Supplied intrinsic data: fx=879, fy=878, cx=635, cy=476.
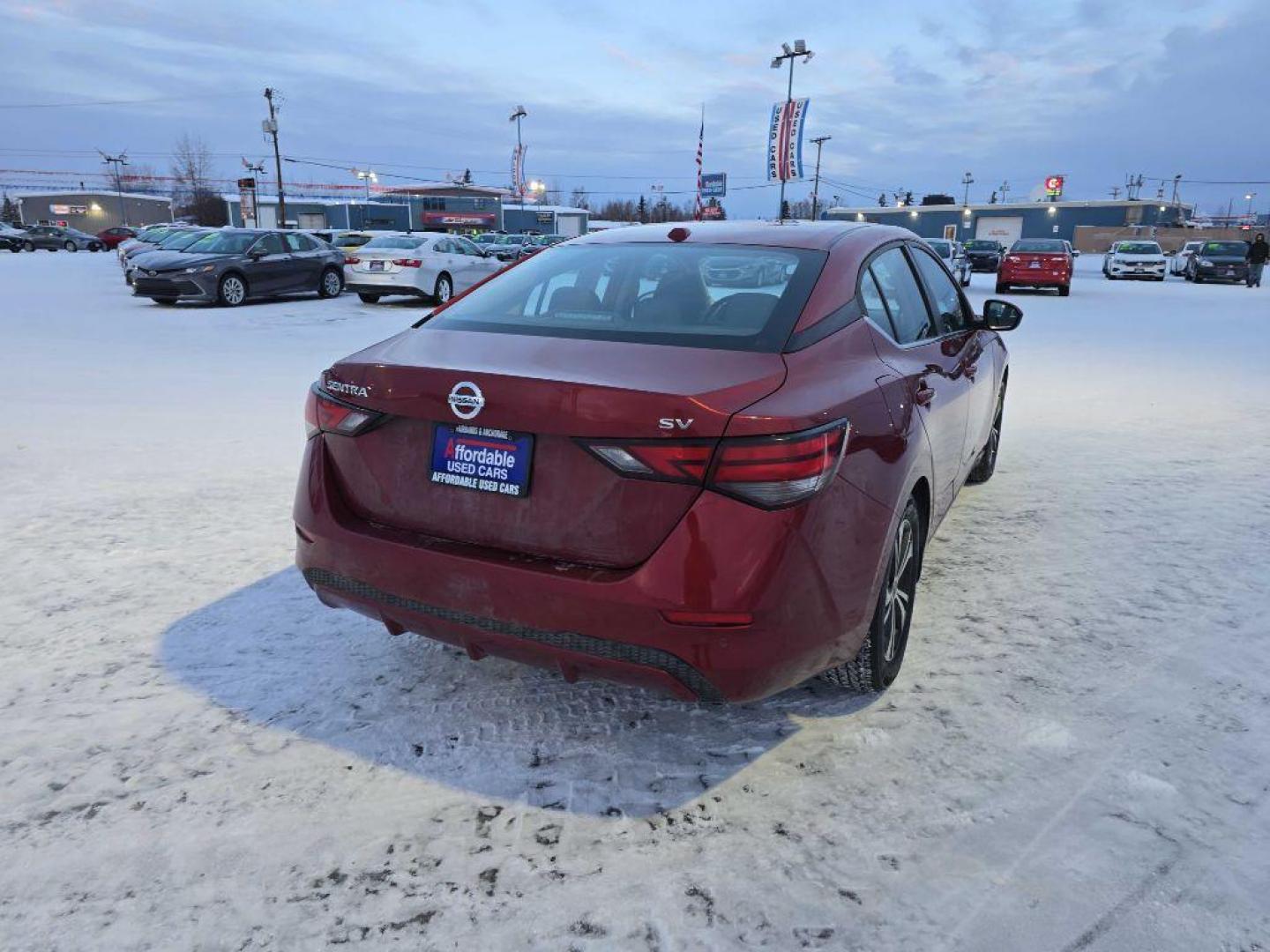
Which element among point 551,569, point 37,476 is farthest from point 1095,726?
point 37,476

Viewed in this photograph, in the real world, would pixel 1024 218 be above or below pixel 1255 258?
above

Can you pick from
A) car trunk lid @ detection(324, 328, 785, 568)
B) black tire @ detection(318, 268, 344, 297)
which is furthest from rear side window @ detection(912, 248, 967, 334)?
black tire @ detection(318, 268, 344, 297)

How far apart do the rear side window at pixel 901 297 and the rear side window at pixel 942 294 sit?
197mm

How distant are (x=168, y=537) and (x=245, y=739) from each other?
2.10 meters

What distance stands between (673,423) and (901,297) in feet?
5.87

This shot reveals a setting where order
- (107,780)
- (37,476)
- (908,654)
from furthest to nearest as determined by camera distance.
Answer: (37,476), (908,654), (107,780)

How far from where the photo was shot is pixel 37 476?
214 inches

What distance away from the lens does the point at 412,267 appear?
1758 centimetres

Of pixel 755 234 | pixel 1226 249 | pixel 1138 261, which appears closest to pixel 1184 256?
pixel 1226 249

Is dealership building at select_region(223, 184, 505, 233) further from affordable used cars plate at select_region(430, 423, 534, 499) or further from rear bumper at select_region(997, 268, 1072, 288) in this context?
affordable used cars plate at select_region(430, 423, 534, 499)

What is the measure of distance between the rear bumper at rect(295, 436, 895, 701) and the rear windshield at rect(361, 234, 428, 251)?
16.5 m

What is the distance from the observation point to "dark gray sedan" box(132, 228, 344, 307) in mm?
16484

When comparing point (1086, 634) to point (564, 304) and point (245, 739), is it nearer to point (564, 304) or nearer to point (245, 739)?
point (564, 304)

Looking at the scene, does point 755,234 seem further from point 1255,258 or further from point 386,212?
point 386,212
